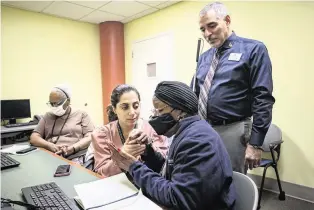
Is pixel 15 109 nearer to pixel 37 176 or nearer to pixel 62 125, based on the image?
pixel 62 125

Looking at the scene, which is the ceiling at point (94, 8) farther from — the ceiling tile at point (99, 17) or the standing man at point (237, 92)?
the standing man at point (237, 92)

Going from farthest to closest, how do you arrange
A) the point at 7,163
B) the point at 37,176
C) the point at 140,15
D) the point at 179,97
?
the point at 140,15 < the point at 7,163 < the point at 37,176 < the point at 179,97

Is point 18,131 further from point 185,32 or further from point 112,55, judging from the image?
point 185,32

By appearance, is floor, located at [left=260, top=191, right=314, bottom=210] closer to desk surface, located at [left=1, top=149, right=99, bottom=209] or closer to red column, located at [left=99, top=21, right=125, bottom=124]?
desk surface, located at [left=1, top=149, right=99, bottom=209]

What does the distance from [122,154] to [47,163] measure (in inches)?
32.7

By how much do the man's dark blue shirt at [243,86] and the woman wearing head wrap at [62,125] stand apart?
1.38 meters

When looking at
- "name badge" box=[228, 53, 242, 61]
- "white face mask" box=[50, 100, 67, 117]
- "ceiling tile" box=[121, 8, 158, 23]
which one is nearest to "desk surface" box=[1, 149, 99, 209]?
"white face mask" box=[50, 100, 67, 117]

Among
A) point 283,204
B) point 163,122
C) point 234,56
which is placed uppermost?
point 234,56

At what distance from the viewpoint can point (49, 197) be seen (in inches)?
39.5

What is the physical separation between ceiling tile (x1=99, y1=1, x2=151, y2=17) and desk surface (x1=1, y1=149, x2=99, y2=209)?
2732 mm

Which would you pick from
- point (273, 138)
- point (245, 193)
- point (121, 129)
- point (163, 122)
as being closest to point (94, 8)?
point (121, 129)

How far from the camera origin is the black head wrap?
973 millimetres

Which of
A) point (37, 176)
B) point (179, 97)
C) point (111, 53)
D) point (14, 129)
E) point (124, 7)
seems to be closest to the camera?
point (179, 97)

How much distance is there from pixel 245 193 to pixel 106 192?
21.8 inches
